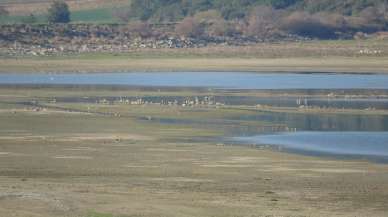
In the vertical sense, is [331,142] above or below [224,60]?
above

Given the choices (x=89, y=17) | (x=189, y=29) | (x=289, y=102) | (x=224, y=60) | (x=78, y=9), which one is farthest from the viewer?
(x=78, y=9)

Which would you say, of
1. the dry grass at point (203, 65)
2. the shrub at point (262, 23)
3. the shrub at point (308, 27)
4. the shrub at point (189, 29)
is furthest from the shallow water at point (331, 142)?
the shrub at point (308, 27)

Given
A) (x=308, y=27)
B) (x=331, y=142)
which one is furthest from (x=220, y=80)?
(x=308, y=27)

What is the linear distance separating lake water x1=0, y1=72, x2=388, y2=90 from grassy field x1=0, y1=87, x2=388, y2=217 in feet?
51.9

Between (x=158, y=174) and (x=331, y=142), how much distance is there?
8139 millimetres

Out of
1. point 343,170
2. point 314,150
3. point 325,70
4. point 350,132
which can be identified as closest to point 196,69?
point 325,70

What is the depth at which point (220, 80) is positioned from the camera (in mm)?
57000

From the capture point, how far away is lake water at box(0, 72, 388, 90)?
52372 millimetres

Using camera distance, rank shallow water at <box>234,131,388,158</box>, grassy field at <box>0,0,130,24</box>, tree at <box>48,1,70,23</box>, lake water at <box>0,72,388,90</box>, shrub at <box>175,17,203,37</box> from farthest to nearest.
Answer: grassy field at <box>0,0,130,24</box> < tree at <box>48,1,70,23</box> < shrub at <box>175,17,203,37</box> < lake water at <box>0,72,388,90</box> < shallow water at <box>234,131,388,158</box>

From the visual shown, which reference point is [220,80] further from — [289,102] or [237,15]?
[237,15]

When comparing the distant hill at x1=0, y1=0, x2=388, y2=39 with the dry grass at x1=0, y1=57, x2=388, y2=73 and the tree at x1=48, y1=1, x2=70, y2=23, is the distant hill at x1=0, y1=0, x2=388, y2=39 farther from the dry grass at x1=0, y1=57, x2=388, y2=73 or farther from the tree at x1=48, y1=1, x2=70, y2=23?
the dry grass at x1=0, y1=57, x2=388, y2=73

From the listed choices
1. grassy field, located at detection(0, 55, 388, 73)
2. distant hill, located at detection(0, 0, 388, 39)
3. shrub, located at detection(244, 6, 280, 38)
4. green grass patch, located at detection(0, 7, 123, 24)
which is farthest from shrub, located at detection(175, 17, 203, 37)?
green grass patch, located at detection(0, 7, 123, 24)

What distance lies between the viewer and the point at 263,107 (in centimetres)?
4109

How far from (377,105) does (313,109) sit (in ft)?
8.87
